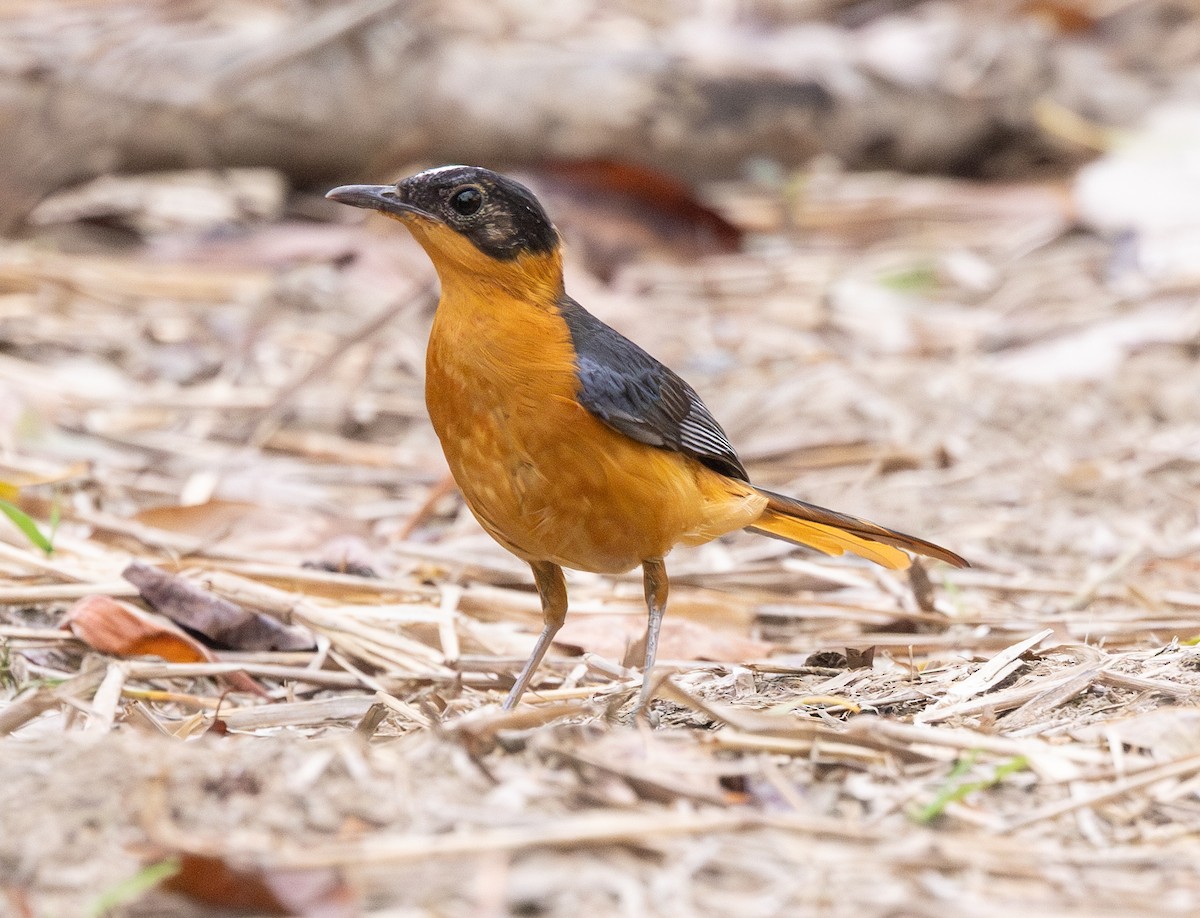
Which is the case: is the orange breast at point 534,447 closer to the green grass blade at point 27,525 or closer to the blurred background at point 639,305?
the blurred background at point 639,305

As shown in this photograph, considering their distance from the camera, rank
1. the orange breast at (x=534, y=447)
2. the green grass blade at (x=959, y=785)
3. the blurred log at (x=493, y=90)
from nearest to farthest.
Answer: the green grass blade at (x=959, y=785) → the orange breast at (x=534, y=447) → the blurred log at (x=493, y=90)

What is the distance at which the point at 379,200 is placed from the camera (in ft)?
13.2

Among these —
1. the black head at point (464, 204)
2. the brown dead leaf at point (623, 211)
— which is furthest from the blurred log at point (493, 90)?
the black head at point (464, 204)

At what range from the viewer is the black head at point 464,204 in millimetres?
4051

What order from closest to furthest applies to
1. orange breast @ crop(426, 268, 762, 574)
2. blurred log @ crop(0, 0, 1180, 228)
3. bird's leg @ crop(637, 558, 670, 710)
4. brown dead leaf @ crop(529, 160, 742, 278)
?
orange breast @ crop(426, 268, 762, 574)
bird's leg @ crop(637, 558, 670, 710)
blurred log @ crop(0, 0, 1180, 228)
brown dead leaf @ crop(529, 160, 742, 278)

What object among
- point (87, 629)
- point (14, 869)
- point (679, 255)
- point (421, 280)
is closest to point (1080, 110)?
point (679, 255)

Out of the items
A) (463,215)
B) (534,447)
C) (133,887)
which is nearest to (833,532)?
(534,447)

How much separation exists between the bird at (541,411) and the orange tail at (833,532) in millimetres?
152

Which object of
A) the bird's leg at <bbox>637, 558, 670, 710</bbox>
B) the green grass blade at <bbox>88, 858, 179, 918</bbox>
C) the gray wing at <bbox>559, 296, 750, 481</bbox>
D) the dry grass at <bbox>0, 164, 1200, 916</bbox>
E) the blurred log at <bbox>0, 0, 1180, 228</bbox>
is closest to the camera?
the green grass blade at <bbox>88, 858, 179, 918</bbox>

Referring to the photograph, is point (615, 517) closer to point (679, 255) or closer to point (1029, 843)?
point (1029, 843)

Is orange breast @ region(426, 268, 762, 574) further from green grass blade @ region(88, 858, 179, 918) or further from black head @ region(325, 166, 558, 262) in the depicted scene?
green grass blade @ region(88, 858, 179, 918)

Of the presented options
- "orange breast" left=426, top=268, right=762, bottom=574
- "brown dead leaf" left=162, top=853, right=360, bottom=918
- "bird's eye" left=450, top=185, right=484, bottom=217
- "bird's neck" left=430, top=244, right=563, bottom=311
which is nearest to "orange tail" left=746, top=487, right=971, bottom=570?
"orange breast" left=426, top=268, right=762, bottom=574

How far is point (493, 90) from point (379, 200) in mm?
5605

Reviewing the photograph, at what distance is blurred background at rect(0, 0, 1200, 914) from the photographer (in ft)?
16.6
